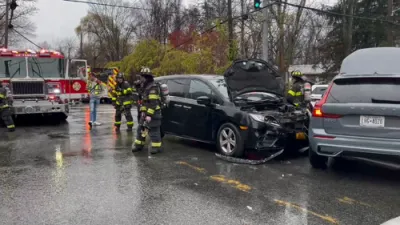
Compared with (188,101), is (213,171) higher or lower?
lower

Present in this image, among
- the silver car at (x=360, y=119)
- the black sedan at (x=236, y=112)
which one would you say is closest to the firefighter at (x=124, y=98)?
the black sedan at (x=236, y=112)

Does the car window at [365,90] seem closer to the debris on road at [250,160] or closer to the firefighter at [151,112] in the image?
the debris on road at [250,160]

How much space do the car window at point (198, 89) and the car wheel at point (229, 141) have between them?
80cm

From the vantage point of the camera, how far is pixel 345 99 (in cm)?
570

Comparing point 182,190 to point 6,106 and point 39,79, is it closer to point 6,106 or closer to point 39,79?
point 6,106

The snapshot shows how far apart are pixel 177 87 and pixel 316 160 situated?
3506mm

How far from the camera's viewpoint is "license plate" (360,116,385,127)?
211 inches

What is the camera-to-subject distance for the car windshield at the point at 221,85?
769cm

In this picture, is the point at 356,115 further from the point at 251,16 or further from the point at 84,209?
the point at 251,16

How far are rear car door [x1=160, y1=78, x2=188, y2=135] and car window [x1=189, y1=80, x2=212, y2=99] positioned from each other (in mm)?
203

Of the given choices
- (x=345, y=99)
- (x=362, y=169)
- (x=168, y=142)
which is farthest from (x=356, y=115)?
(x=168, y=142)

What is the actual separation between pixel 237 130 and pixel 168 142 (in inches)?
101

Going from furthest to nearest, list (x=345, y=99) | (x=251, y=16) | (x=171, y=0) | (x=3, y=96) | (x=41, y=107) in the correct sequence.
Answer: (x=171, y=0) < (x=251, y=16) < (x=41, y=107) < (x=3, y=96) < (x=345, y=99)

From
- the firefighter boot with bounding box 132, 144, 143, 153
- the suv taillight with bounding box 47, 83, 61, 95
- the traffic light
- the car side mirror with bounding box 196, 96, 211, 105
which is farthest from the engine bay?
the suv taillight with bounding box 47, 83, 61, 95
